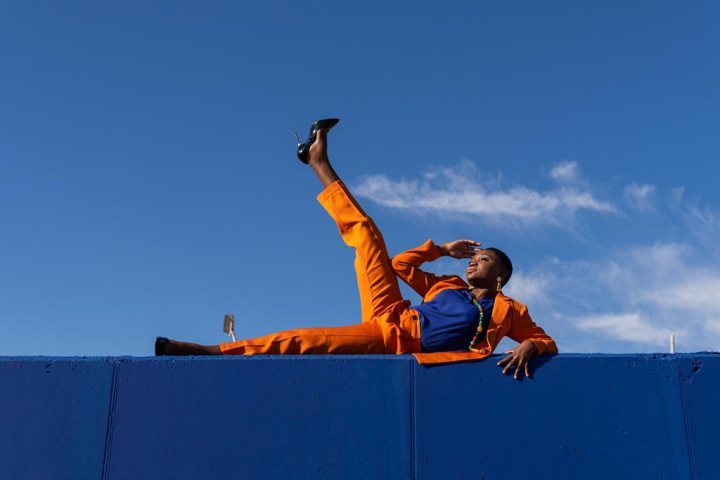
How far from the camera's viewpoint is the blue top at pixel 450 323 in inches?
162

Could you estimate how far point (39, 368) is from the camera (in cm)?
375

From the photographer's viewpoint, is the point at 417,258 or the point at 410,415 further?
the point at 417,258

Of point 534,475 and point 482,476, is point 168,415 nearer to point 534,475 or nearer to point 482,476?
point 482,476

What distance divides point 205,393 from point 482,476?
4.64 feet

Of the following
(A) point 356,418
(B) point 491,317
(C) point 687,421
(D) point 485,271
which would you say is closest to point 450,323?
(B) point 491,317

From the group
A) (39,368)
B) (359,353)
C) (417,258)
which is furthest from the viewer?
(417,258)

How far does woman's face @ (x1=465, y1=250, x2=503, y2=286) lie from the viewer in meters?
4.60

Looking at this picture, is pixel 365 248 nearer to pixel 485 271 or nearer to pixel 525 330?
pixel 485 271

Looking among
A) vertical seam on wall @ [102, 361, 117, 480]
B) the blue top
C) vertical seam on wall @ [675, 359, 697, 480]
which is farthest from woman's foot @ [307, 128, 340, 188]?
vertical seam on wall @ [675, 359, 697, 480]

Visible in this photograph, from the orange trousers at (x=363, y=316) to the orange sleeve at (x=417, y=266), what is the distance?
0.09 meters

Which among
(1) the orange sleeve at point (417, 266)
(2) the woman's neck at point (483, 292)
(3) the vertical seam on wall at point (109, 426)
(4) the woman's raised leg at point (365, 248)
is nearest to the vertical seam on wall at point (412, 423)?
(4) the woman's raised leg at point (365, 248)

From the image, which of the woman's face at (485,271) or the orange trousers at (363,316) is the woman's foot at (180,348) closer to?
the orange trousers at (363,316)

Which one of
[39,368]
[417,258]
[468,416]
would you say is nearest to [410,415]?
[468,416]

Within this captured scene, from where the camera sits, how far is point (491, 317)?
4164mm
